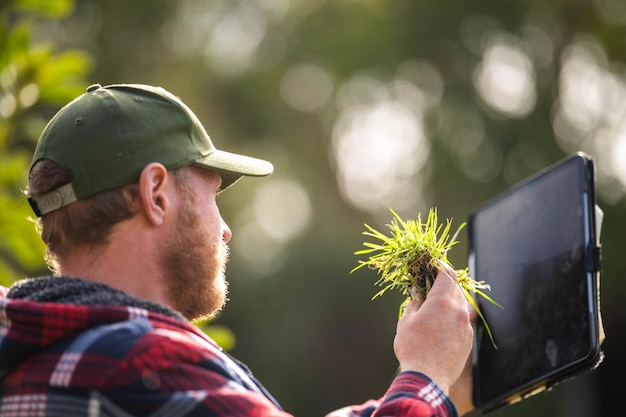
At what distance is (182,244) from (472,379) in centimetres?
133

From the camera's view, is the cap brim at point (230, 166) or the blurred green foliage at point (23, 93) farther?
the blurred green foliage at point (23, 93)

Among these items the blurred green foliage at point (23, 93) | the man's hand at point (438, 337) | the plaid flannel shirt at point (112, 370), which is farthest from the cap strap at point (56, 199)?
the blurred green foliage at point (23, 93)

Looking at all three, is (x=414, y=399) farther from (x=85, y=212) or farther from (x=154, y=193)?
(x=85, y=212)

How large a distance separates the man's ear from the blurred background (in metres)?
8.56

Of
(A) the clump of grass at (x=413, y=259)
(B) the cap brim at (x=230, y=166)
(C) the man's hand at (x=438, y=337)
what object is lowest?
(C) the man's hand at (x=438, y=337)

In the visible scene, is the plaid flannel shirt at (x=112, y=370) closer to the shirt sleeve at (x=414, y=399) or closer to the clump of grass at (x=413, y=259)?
the shirt sleeve at (x=414, y=399)

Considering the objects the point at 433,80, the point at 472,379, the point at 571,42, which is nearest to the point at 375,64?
the point at 433,80

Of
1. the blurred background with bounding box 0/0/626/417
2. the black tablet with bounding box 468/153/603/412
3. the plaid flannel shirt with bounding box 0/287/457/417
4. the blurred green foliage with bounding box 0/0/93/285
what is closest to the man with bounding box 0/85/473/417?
the plaid flannel shirt with bounding box 0/287/457/417

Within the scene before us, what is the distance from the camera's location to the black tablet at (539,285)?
8.80 ft

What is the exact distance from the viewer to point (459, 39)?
1473 centimetres

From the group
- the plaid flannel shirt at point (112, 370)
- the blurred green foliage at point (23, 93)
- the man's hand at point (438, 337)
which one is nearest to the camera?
the plaid flannel shirt at point (112, 370)

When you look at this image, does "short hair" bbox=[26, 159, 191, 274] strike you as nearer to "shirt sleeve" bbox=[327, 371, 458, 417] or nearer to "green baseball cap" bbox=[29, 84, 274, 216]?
"green baseball cap" bbox=[29, 84, 274, 216]

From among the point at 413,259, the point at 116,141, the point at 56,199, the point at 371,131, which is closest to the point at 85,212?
the point at 56,199

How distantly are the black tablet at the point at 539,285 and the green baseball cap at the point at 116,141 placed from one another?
1.14 m
